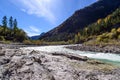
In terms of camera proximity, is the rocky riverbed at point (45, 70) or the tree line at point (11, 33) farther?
the tree line at point (11, 33)

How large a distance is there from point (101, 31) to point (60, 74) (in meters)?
149

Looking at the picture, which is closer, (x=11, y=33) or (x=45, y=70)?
(x=45, y=70)

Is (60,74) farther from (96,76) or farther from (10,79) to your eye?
(10,79)

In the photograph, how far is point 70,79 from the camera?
15.7 m

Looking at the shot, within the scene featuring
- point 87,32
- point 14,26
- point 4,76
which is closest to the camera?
point 4,76

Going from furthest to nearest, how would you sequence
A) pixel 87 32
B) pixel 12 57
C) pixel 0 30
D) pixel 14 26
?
pixel 87 32 → pixel 14 26 → pixel 0 30 → pixel 12 57

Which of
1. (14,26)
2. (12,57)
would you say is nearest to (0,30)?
(14,26)

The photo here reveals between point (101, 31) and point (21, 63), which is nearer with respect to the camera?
point (21, 63)

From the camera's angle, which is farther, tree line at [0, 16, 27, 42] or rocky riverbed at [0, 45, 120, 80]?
tree line at [0, 16, 27, 42]

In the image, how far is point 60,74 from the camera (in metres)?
16.2

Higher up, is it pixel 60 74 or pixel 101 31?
pixel 101 31

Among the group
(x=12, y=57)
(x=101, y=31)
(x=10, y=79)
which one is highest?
(x=101, y=31)

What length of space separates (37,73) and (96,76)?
14.0 ft

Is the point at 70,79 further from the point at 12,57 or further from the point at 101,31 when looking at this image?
the point at 101,31
